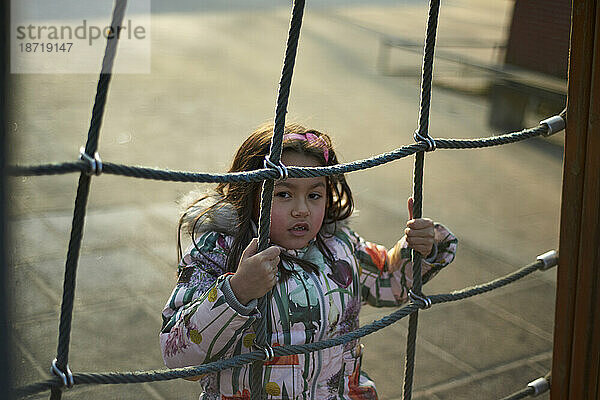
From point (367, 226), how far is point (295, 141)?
80.7 inches

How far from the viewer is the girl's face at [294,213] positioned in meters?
1.12

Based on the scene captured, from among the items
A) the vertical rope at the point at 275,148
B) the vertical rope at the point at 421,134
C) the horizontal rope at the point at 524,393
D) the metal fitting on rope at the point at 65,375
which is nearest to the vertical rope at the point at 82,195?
the metal fitting on rope at the point at 65,375

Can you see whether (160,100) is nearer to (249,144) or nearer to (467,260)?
(467,260)

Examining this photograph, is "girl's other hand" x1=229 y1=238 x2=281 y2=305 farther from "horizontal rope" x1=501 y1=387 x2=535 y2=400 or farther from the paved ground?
"horizontal rope" x1=501 y1=387 x2=535 y2=400

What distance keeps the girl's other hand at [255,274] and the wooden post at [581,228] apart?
49 centimetres

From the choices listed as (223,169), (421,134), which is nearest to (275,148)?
(421,134)

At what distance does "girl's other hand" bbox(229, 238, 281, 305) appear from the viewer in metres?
0.97

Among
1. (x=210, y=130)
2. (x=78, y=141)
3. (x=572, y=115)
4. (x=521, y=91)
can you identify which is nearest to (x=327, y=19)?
(x=521, y=91)

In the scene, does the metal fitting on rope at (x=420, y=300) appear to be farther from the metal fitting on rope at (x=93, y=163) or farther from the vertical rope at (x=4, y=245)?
the vertical rope at (x=4, y=245)

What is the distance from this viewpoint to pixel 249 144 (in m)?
1.20

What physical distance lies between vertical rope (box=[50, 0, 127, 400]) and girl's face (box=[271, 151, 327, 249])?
1.15 feet

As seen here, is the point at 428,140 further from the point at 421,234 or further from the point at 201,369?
the point at 201,369

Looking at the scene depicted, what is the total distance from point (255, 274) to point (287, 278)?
0.17m

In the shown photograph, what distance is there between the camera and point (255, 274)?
3.18ft
